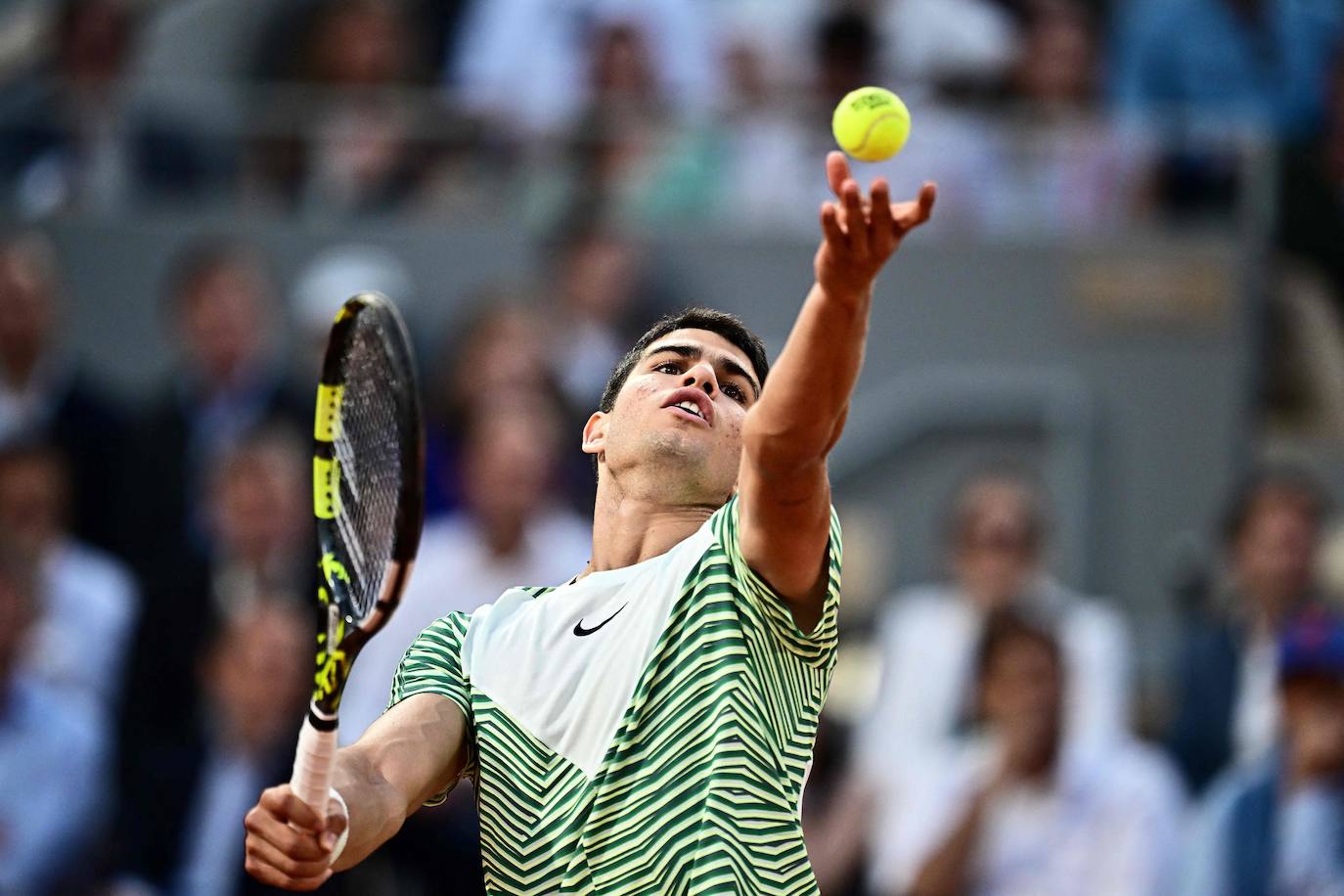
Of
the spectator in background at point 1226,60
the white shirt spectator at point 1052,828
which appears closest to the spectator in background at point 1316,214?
the spectator in background at point 1226,60

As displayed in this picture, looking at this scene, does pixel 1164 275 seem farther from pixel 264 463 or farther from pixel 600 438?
pixel 600 438

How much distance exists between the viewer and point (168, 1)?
11.5 metres

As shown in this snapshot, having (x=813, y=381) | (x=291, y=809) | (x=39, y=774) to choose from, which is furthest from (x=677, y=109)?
(x=291, y=809)

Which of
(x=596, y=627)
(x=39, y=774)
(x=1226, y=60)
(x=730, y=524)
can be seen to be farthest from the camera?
(x=1226, y=60)

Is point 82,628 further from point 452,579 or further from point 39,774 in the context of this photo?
point 452,579

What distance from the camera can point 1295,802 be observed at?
8.19 meters

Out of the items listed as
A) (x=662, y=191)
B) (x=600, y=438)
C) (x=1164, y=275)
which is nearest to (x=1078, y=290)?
(x=1164, y=275)

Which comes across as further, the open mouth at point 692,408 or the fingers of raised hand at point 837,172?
the open mouth at point 692,408

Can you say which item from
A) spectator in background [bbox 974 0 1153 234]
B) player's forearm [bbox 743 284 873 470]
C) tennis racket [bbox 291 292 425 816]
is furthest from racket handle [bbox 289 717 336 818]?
spectator in background [bbox 974 0 1153 234]

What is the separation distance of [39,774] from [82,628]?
28.9 inches

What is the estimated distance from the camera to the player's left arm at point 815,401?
3.44 meters

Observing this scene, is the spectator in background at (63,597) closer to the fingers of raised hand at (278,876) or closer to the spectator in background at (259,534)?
the spectator in background at (259,534)

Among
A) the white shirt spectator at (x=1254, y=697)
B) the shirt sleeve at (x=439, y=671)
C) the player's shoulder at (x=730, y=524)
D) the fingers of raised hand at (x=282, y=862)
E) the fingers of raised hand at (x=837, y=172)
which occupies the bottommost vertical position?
the white shirt spectator at (x=1254, y=697)

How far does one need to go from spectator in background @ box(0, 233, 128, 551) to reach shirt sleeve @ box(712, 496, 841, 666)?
20.7 feet
